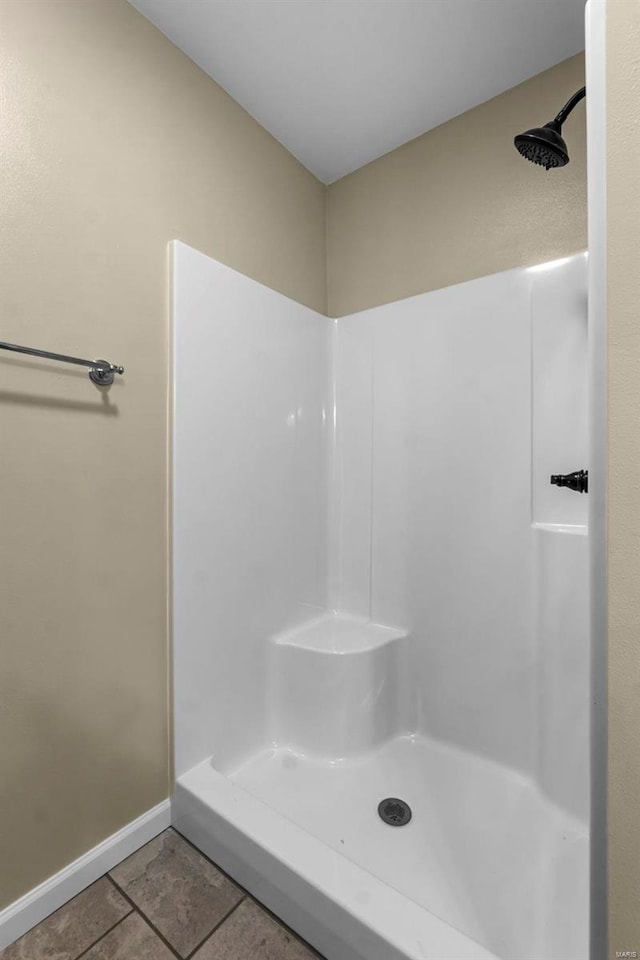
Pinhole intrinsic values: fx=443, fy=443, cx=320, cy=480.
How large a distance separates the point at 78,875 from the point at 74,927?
97mm

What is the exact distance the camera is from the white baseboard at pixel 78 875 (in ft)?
3.19

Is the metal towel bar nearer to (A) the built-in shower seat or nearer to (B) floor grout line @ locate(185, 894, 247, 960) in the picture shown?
(A) the built-in shower seat

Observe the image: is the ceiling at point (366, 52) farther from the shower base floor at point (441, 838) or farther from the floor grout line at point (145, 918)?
the floor grout line at point (145, 918)

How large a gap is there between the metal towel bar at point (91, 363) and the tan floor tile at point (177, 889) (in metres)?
1.26

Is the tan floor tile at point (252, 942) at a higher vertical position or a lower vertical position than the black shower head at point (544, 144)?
lower

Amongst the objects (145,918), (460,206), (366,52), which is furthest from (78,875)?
(366,52)

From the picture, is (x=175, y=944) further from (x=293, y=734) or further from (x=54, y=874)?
(x=293, y=734)

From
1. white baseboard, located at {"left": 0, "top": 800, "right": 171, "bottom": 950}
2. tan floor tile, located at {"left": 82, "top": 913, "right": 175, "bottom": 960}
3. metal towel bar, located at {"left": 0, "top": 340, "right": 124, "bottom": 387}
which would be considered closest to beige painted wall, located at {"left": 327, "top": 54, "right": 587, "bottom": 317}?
metal towel bar, located at {"left": 0, "top": 340, "right": 124, "bottom": 387}

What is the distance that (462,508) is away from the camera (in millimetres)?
1569

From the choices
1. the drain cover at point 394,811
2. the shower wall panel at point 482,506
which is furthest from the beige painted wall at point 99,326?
the drain cover at point 394,811

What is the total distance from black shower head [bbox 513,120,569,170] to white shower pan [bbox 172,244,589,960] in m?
0.34

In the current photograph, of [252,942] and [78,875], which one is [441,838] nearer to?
[252,942]

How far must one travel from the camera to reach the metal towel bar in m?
0.95

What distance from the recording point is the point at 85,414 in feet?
3.66
